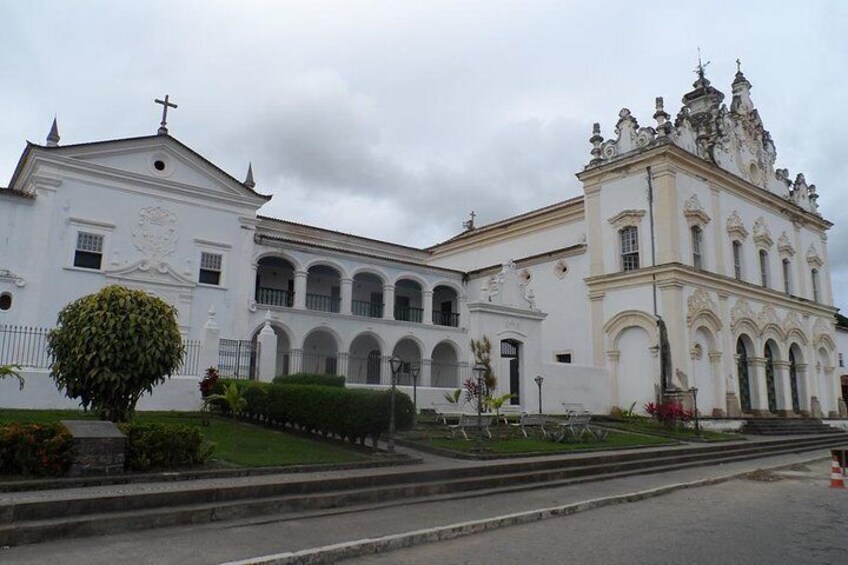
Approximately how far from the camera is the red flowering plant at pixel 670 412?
910 inches

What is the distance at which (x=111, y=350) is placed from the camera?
10.6 metres

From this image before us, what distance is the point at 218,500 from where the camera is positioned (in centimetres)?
800

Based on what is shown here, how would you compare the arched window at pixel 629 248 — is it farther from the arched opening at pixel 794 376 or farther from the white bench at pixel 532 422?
the white bench at pixel 532 422

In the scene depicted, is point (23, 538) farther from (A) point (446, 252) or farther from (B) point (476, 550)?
(A) point (446, 252)

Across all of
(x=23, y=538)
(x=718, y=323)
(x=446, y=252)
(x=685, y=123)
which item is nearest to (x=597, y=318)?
(x=718, y=323)

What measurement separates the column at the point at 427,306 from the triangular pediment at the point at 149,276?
10.7 meters

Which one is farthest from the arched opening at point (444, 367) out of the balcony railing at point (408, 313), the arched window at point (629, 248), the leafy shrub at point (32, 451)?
the leafy shrub at point (32, 451)

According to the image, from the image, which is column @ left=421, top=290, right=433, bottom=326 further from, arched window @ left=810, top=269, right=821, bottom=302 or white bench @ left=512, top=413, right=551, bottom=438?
arched window @ left=810, top=269, right=821, bottom=302

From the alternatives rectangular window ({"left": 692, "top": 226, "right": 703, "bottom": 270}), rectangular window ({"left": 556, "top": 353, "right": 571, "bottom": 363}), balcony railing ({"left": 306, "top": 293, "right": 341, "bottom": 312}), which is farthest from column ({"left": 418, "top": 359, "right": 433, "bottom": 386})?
rectangular window ({"left": 692, "top": 226, "right": 703, "bottom": 270})

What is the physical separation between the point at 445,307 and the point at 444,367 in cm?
555

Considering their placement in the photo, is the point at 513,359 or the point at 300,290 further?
the point at 300,290

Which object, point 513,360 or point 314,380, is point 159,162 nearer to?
point 314,380

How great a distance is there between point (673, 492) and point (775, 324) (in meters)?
23.1


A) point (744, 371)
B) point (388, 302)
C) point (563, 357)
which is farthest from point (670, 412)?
point (388, 302)
